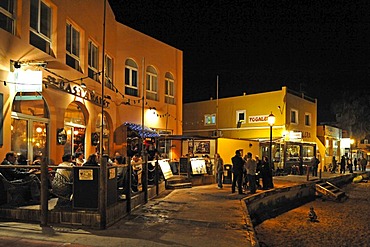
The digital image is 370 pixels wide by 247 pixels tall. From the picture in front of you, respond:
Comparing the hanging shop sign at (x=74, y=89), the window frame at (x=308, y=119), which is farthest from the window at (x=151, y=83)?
the window frame at (x=308, y=119)

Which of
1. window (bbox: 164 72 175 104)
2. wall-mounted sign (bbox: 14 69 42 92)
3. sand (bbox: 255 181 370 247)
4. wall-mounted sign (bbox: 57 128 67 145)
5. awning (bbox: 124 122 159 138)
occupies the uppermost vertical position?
window (bbox: 164 72 175 104)

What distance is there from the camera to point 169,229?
7.97 meters

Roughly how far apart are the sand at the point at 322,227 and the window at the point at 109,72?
9337mm

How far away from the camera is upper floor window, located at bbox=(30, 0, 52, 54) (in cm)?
1108

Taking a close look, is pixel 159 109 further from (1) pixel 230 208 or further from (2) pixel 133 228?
(2) pixel 133 228

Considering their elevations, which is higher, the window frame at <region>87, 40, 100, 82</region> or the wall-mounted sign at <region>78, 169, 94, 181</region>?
the window frame at <region>87, 40, 100, 82</region>

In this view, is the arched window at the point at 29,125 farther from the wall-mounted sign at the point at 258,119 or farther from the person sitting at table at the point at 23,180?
the wall-mounted sign at the point at 258,119

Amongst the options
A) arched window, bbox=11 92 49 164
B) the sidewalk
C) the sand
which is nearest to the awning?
arched window, bbox=11 92 49 164

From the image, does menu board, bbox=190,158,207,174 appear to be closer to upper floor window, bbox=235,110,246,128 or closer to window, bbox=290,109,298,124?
upper floor window, bbox=235,110,246,128

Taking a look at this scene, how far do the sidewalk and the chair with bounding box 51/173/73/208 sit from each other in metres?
0.78

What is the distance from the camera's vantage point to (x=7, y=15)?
9758 millimetres

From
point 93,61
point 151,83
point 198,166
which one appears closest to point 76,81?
point 93,61

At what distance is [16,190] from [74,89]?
18.1ft

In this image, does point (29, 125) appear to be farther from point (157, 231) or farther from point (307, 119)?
point (307, 119)
